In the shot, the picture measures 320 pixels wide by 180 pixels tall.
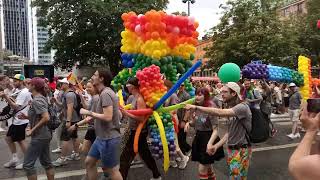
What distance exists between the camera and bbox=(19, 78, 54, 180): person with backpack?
5121mm

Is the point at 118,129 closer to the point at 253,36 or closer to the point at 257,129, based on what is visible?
the point at 257,129

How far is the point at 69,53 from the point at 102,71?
2488cm

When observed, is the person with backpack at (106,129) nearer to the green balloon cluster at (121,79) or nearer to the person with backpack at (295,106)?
the green balloon cluster at (121,79)

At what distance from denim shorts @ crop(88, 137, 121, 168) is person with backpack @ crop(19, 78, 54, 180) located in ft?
2.72

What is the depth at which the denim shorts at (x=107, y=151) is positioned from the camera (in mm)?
4777

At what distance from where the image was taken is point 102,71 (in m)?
4.96

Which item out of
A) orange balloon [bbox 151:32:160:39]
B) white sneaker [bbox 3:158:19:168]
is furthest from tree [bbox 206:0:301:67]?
white sneaker [bbox 3:158:19:168]

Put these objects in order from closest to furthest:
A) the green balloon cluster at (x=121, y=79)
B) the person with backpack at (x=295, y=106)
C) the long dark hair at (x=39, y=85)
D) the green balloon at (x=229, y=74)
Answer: the long dark hair at (x=39, y=85), the green balloon at (x=229, y=74), the green balloon cluster at (x=121, y=79), the person with backpack at (x=295, y=106)

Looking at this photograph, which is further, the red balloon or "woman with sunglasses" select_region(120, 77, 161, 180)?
"woman with sunglasses" select_region(120, 77, 161, 180)

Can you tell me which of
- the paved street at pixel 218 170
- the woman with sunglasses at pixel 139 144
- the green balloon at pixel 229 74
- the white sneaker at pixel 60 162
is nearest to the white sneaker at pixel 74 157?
the paved street at pixel 218 170

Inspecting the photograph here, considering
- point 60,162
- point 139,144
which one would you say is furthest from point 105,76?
point 60,162

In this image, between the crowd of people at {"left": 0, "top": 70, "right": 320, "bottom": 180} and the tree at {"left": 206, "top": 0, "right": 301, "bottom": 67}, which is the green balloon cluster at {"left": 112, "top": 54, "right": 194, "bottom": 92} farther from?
the tree at {"left": 206, "top": 0, "right": 301, "bottom": 67}

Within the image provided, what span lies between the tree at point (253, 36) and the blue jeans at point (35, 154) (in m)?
22.2

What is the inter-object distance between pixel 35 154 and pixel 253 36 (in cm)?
2332
